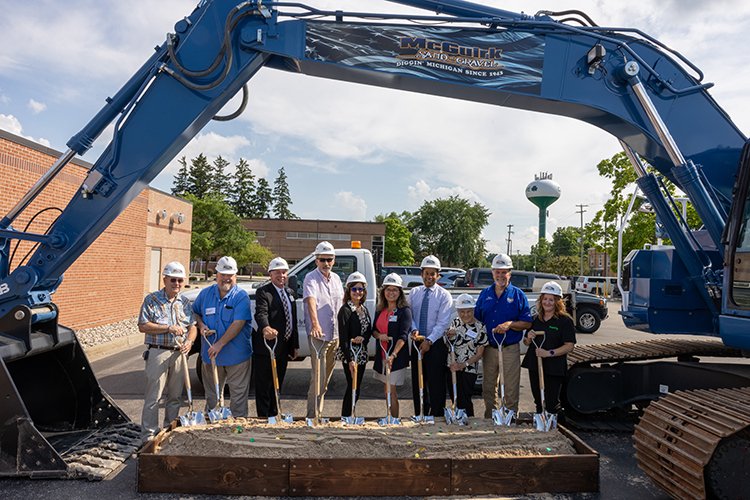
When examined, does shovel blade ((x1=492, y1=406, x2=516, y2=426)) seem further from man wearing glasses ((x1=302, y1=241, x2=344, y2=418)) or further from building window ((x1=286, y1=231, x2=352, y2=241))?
building window ((x1=286, y1=231, x2=352, y2=241))

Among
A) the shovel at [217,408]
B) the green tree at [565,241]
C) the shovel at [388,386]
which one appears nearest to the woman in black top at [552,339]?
the shovel at [388,386]

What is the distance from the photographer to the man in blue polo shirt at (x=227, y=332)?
18.1 ft

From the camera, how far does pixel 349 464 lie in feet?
14.2

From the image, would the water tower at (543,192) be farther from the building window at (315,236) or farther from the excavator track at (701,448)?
the excavator track at (701,448)

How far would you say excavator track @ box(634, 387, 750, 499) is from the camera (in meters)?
3.82

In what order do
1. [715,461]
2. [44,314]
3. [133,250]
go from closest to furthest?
[715,461], [44,314], [133,250]

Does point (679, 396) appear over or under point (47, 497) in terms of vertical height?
over

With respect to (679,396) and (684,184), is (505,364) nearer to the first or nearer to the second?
(679,396)

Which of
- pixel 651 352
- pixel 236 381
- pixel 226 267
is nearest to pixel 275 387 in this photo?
pixel 236 381

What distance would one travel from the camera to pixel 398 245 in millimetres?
73688

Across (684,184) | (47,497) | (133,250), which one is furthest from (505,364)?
(133,250)

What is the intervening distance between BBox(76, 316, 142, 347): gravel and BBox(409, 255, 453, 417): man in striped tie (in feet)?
26.6

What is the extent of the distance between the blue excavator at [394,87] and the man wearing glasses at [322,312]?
79.1 inches

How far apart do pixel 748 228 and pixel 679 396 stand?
5.45 ft
